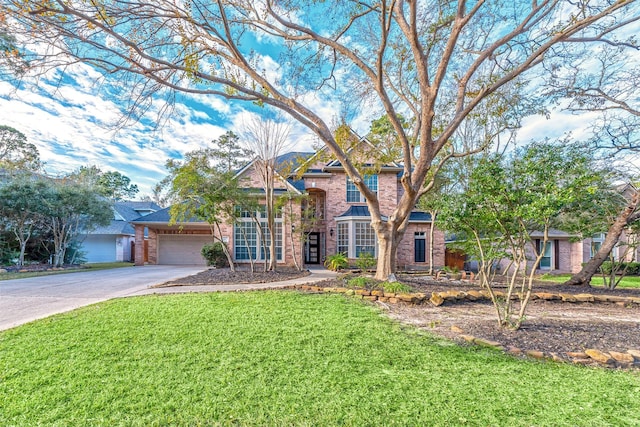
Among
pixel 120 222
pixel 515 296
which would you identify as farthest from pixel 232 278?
pixel 120 222

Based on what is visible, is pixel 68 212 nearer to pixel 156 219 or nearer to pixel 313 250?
pixel 156 219

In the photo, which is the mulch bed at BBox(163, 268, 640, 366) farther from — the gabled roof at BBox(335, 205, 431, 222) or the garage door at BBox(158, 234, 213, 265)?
the garage door at BBox(158, 234, 213, 265)

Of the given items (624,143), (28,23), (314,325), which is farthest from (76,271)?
(624,143)

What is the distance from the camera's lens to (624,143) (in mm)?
9414

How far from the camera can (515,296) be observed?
7535mm

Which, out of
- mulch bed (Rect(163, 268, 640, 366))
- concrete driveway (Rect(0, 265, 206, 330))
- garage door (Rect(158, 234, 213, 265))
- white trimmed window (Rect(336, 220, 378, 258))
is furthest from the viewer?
garage door (Rect(158, 234, 213, 265))

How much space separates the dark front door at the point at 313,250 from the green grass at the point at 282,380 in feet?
43.5

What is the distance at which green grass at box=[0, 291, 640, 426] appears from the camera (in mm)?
2475

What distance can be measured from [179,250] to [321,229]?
9753 millimetres

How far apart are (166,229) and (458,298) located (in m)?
17.9

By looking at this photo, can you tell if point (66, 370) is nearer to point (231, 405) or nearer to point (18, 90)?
point (231, 405)

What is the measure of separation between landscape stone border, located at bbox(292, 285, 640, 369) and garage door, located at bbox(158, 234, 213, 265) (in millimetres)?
12486

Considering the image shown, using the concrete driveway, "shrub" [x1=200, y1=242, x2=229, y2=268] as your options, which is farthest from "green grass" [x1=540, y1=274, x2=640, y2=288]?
the concrete driveway

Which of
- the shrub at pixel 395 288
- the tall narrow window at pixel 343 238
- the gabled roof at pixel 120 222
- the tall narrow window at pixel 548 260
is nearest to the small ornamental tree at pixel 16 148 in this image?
the gabled roof at pixel 120 222
